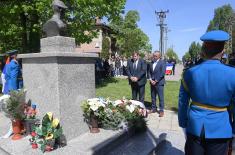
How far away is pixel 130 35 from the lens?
2248 inches

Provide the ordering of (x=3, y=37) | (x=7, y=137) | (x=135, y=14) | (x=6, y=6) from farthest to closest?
(x=135, y=14)
(x=3, y=37)
(x=6, y=6)
(x=7, y=137)

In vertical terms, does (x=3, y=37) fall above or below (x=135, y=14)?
below

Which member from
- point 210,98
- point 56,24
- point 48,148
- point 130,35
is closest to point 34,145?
point 48,148

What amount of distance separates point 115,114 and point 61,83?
1450mm

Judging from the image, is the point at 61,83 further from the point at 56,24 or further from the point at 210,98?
the point at 210,98

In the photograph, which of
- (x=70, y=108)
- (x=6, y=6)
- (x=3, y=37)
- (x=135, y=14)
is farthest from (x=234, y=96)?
(x=135, y=14)

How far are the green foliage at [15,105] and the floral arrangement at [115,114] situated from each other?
3.87ft

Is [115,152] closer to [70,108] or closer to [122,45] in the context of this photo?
[70,108]

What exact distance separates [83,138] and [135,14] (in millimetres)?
60706

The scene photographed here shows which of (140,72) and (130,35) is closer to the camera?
(140,72)

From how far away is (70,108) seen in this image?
206 inches

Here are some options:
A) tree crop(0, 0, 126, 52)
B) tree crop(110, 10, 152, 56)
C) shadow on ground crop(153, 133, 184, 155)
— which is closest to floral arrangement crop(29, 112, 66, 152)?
shadow on ground crop(153, 133, 184, 155)

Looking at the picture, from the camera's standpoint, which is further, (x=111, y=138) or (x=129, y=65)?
(x=129, y=65)

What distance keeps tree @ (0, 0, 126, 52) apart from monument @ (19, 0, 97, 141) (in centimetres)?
958
